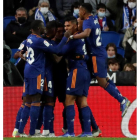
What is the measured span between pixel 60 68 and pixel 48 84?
1.38 feet

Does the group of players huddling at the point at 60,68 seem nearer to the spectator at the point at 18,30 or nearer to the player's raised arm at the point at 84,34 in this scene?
the player's raised arm at the point at 84,34

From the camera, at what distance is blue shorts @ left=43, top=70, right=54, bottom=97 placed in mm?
8078

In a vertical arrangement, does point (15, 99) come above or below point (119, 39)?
below

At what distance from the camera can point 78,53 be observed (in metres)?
7.94

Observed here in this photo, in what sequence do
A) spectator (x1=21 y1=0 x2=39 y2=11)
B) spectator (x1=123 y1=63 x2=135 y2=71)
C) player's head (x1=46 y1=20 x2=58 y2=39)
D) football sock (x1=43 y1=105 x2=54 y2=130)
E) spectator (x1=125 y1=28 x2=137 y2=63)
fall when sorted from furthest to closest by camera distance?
spectator (x1=21 y1=0 x2=39 y2=11) < spectator (x1=125 y1=28 x2=137 y2=63) < spectator (x1=123 y1=63 x2=135 y2=71) < football sock (x1=43 y1=105 x2=54 y2=130) < player's head (x1=46 y1=20 x2=58 y2=39)

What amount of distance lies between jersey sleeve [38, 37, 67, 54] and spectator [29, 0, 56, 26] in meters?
4.16

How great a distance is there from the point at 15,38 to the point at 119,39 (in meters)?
2.52

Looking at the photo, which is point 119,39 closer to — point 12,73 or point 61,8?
point 61,8

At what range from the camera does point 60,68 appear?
8352 millimetres

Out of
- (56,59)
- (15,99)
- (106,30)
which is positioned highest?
(106,30)

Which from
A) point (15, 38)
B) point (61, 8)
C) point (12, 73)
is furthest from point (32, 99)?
point (61, 8)

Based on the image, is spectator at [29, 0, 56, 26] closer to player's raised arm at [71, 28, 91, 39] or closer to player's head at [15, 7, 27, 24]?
player's head at [15, 7, 27, 24]

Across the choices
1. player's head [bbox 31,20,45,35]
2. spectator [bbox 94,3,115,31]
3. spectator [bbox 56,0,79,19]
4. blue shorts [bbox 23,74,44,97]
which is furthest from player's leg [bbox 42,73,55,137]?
spectator [bbox 56,0,79,19]

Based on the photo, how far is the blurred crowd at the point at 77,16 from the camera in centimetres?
1166
